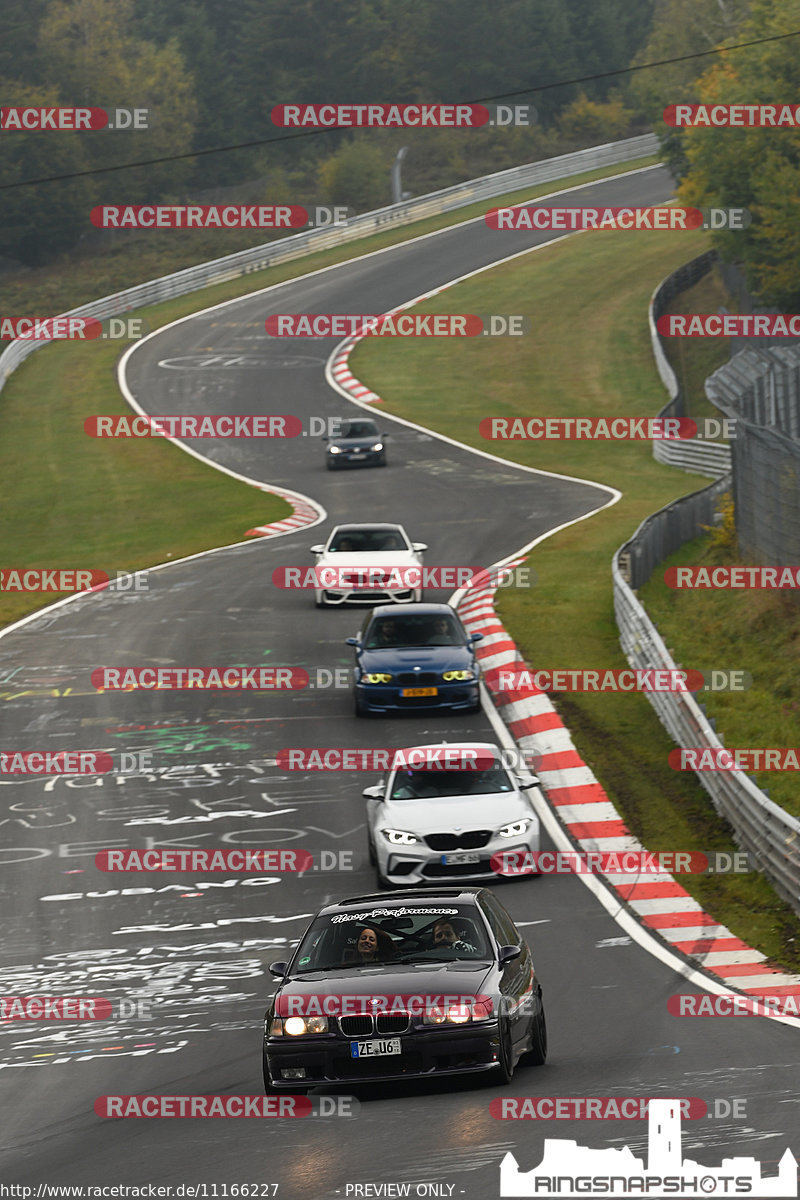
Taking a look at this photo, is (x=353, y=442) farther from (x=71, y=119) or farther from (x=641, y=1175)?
(x=71, y=119)

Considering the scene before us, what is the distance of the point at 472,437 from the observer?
5100cm

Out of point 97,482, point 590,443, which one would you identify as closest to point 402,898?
point 97,482

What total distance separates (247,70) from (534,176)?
115ft

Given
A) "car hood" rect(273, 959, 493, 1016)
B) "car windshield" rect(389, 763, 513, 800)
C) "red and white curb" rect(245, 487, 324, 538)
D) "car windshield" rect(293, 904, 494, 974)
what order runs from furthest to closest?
"red and white curb" rect(245, 487, 324, 538) < "car windshield" rect(389, 763, 513, 800) < "car windshield" rect(293, 904, 494, 974) < "car hood" rect(273, 959, 493, 1016)

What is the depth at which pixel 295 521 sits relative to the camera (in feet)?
130

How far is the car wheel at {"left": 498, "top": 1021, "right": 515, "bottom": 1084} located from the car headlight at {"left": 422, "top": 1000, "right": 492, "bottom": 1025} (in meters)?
0.14

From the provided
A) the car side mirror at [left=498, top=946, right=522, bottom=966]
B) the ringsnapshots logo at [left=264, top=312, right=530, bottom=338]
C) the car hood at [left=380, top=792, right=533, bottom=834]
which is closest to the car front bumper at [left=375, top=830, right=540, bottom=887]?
the car hood at [left=380, top=792, right=533, bottom=834]

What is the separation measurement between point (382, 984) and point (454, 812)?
6.64m

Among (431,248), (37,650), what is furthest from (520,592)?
(431,248)

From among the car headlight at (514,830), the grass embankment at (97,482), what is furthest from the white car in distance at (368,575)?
the car headlight at (514,830)

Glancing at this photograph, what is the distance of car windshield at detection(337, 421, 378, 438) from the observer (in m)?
47.1

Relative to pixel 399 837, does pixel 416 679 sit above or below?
below

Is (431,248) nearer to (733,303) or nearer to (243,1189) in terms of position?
(733,303)

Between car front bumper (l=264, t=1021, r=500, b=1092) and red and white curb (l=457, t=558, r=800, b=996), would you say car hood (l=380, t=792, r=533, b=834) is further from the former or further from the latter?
car front bumper (l=264, t=1021, r=500, b=1092)
